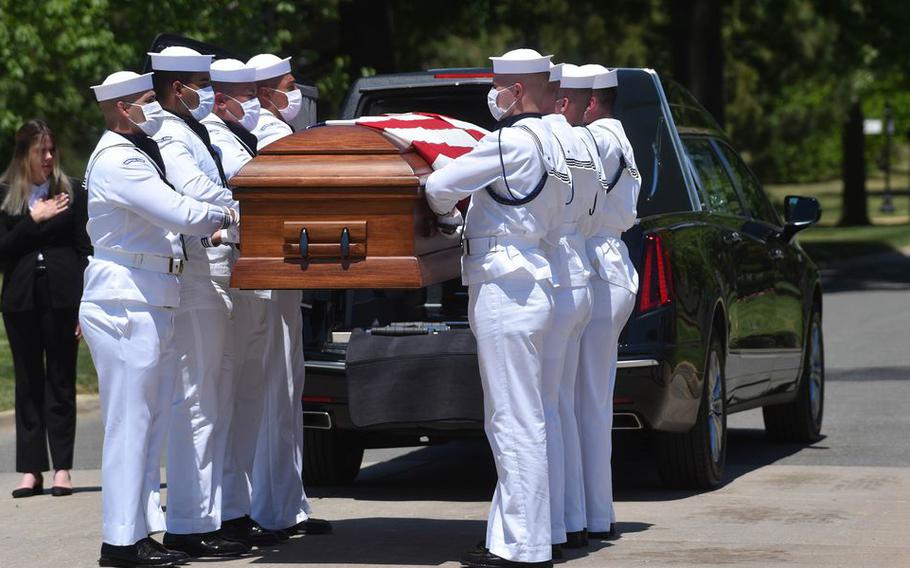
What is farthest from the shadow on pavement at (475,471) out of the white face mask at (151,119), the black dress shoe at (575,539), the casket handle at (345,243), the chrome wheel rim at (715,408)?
the white face mask at (151,119)

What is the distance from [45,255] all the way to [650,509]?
3.57 metres

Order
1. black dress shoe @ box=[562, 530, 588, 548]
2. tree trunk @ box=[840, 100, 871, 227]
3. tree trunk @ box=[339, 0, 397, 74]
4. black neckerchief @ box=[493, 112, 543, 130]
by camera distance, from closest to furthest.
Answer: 1. black neckerchief @ box=[493, 112, 543, 130]
2. black dress shoe @ box=[562, 530, 588, 548]
3. tree trunk @ box=[339, 0, 397, 74]
4. tree trunk @ box=[840, 100, 871, 227]

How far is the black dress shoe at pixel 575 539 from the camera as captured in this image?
7.57 m

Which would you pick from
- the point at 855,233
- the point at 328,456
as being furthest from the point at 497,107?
the point at 855,233

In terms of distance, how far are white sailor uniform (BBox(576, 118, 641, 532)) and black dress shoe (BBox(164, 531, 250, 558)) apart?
1549mm

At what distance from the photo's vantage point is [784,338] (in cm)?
1054

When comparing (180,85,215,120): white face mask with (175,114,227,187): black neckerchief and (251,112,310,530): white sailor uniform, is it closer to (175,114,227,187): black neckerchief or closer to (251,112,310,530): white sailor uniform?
(175,114,227,187): black neckerchief

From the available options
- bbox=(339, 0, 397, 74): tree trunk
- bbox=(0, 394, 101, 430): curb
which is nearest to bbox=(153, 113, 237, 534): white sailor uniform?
bbox=(0, 394, 101, 430): curb

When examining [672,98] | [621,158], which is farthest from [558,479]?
[672,98]

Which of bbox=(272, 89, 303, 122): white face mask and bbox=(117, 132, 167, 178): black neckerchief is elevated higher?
bbox=(272, 89, 303, 122): white face mask

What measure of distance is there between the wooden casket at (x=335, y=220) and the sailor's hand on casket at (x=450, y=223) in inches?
5.2

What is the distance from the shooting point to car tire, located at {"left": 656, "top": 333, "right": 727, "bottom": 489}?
902 cm

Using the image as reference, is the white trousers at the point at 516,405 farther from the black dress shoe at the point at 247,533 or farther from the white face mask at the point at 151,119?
the white face mask at the point at 151,119

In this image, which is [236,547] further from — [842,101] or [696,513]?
[842,101]
